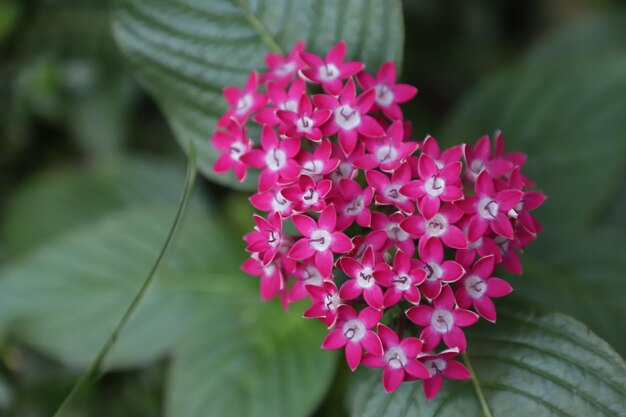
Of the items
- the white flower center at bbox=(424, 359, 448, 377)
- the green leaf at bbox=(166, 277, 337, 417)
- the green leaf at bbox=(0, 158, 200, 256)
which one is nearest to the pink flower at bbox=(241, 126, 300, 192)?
the white flower center at bbox=(424, 359, 448, 377)

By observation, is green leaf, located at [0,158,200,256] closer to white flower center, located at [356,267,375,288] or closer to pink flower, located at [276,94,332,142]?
pink flower, located at [276,94,332,142]

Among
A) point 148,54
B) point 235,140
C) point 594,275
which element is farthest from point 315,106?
point 594,275

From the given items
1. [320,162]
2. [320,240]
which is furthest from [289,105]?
[320,240]

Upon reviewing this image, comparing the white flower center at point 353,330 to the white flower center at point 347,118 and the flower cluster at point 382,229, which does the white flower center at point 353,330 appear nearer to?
the flower cluster at point 382,229

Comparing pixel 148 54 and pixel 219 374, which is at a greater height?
pixel 148 54

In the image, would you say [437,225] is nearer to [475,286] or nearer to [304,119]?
[475,286]

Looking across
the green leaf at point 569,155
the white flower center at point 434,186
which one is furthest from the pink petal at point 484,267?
the green leaf at point 569,155

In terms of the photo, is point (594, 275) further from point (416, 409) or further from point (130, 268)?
point (130, 268)

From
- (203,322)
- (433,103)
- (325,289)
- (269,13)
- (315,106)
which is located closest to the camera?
(325,289)
